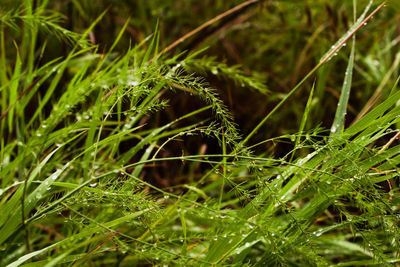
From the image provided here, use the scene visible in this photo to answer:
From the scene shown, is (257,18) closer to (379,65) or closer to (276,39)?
(276,39)

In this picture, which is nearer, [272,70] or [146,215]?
[146,215]

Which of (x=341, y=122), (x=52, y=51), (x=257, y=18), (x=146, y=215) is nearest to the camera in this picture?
(x=146, y=215)

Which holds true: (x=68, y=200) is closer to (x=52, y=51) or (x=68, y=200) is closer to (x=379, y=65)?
(x=52, y=51)

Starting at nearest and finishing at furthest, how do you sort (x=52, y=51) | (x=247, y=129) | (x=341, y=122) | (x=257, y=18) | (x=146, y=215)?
1. (x=146, y=215)
2. (x=341, y=122)
3. (x=247, y=129)
4. (x=52, y=51)
5. (x=257, y=18)

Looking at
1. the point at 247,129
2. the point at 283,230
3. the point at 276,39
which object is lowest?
the point at 247,129

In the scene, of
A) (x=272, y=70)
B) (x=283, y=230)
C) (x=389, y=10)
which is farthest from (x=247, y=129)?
(x=389, y=10)

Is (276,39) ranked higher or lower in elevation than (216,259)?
higher

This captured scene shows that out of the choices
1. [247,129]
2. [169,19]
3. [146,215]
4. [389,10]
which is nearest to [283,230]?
[146,215]
